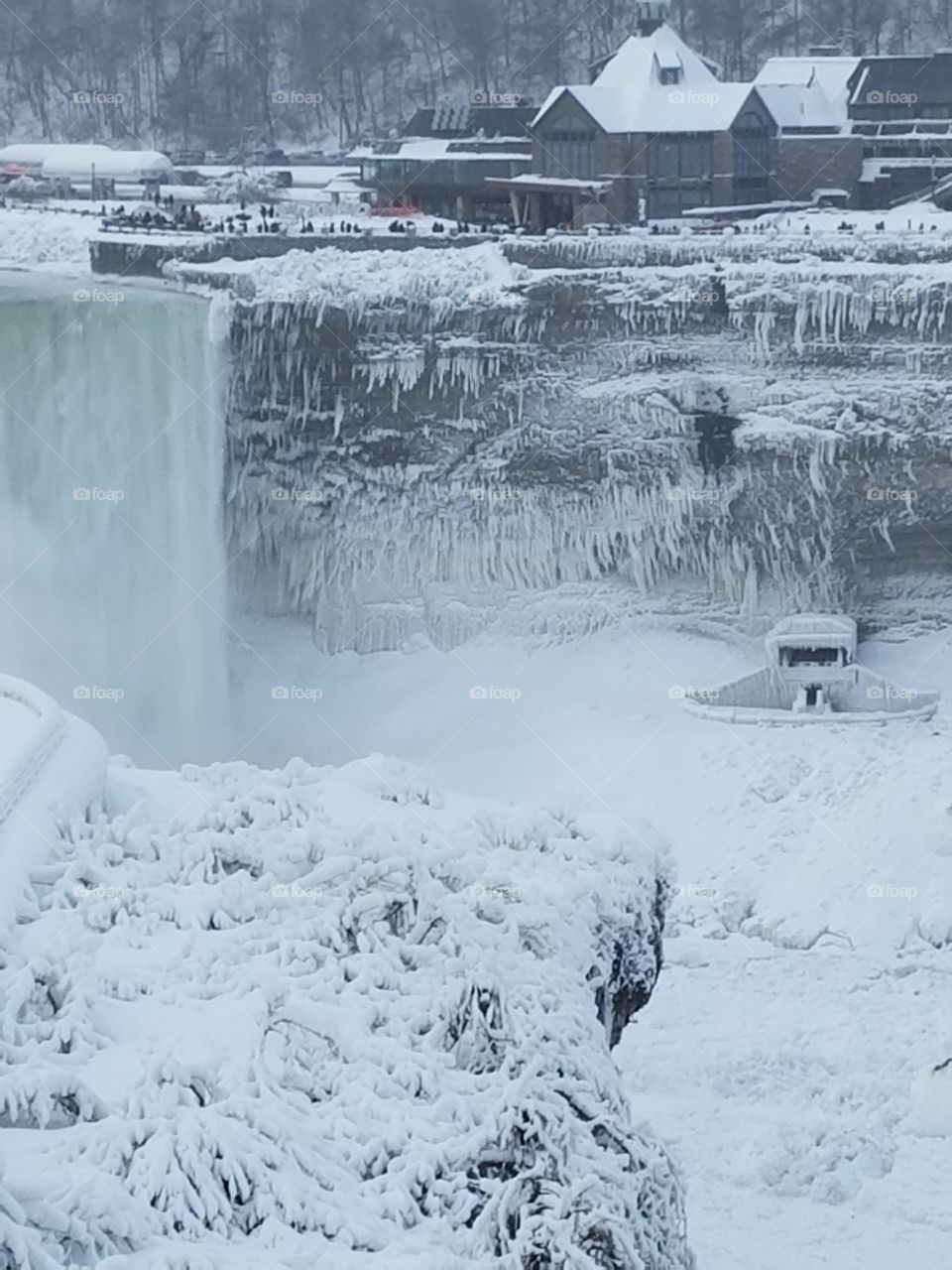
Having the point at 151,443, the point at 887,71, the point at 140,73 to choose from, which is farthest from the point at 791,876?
the point at 140,73

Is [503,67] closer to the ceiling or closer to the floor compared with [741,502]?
closer to the ceiling

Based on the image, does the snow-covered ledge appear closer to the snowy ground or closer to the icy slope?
the icy slope

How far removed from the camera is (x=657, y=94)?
105 ft

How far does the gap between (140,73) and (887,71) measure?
2005cm

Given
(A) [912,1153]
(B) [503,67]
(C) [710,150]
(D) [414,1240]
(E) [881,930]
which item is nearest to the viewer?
(D) [414,1240]

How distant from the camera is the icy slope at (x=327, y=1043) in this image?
21.6ft

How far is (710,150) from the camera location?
31969 mm

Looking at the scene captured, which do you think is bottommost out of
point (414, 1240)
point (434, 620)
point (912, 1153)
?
point (912, 1153)

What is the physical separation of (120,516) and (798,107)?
1481 cm

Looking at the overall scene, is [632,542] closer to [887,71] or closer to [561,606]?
[561,606]

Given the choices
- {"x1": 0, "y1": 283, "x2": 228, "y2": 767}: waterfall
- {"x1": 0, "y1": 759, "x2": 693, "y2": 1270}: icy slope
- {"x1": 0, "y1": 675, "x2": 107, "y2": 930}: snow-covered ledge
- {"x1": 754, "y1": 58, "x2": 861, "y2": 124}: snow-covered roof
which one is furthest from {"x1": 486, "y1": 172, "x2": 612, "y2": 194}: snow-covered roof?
{"x1": 0, "y1": 759, "x2": 693, "y2": 1270}: icy slope

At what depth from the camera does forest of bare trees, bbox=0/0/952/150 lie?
4438 centimetres

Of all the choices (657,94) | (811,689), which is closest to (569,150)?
(657,94)

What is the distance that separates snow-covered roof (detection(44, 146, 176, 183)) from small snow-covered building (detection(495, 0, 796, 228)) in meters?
9.75
